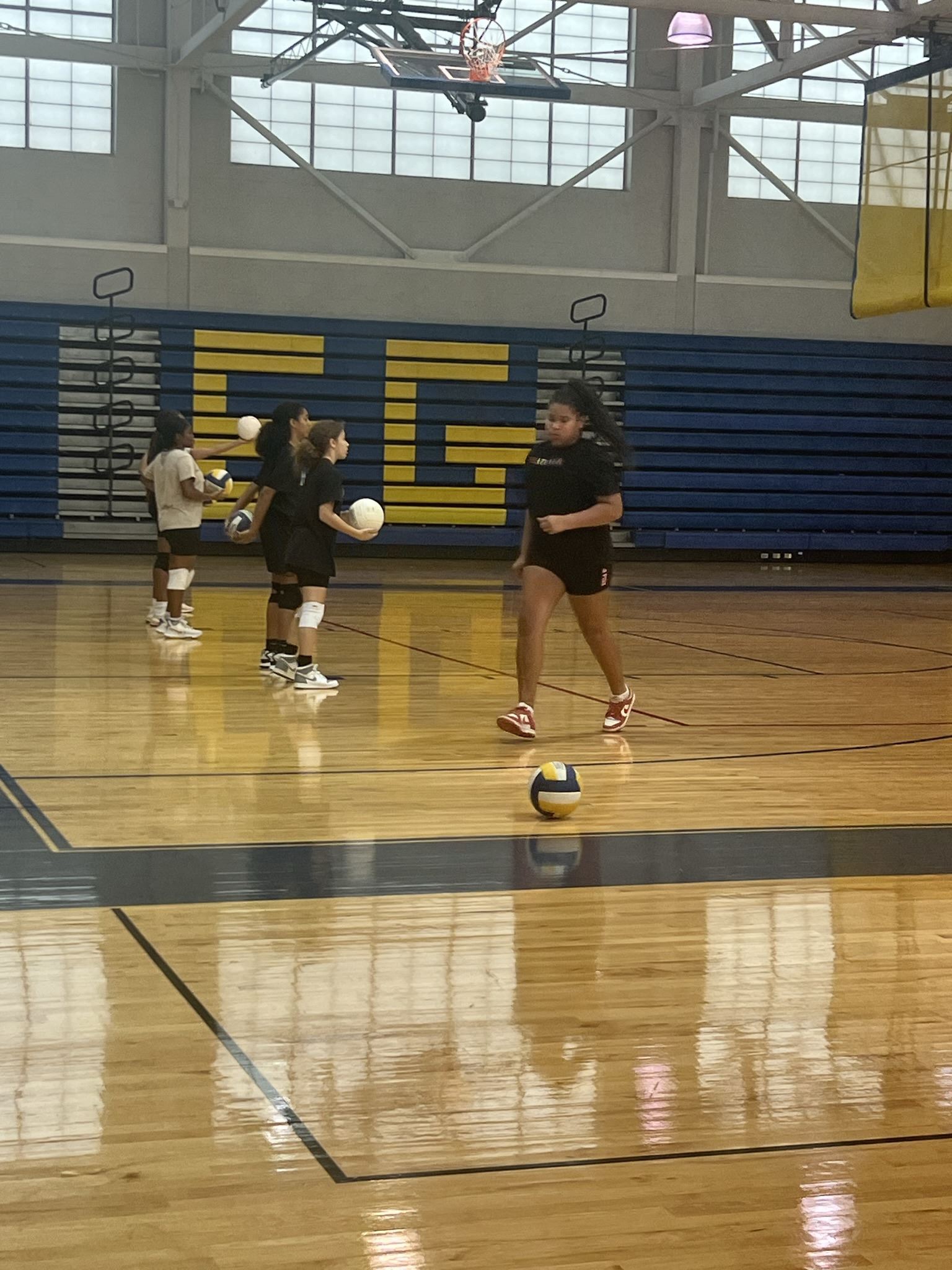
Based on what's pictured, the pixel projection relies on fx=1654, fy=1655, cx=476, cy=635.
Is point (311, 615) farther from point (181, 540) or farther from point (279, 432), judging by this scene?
point (181, 540)

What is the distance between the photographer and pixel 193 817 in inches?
214

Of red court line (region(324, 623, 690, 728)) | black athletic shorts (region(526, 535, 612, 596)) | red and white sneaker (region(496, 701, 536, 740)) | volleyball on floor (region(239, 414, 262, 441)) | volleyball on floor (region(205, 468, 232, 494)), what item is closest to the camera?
red and white sneaker (region(496, 701, 536, 740))

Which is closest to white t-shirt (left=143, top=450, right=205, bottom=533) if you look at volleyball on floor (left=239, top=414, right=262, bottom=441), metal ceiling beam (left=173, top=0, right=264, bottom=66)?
volleyball on floor (left=239, top=414, right=262, bottom=441)

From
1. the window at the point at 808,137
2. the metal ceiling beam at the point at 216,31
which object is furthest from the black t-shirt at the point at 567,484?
the window at the point at 808,137

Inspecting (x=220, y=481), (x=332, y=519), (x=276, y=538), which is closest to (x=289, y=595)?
(x=276, y=538)

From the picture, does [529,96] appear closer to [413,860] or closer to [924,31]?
[924,31]

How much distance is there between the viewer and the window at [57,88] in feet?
60.5

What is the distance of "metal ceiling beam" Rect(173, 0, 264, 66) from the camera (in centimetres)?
1639

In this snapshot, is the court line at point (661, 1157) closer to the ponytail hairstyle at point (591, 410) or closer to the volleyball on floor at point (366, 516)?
the ponytail hairstyle at point (591, 410)

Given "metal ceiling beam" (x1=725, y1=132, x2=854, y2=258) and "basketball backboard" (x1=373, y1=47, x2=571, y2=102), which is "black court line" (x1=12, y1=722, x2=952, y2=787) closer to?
"basketball backboard" (x1=373, y1=47, x2=571, y2=102)

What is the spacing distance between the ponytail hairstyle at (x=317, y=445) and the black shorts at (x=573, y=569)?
155cm

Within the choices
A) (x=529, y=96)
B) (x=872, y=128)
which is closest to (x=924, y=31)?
(x=872, y=128)

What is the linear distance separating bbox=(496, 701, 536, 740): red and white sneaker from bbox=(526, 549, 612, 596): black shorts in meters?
0.58

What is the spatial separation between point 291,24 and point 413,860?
16.5 meters
